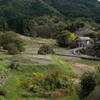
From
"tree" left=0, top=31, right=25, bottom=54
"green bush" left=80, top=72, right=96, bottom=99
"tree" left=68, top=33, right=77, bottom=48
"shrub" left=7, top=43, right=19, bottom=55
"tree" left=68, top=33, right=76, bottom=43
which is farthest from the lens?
"tree" left=68, top=33, right=76, bottom=43

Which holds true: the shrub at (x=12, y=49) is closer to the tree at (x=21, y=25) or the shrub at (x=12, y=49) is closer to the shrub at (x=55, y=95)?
the shrub at (x=55, y=95)

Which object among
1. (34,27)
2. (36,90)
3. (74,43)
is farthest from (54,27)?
(36,90)

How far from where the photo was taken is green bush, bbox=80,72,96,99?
10.4 m

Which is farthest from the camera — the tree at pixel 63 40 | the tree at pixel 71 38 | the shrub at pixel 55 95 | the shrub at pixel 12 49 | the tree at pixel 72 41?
the tree at pixel 63 40

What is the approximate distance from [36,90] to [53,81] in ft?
6.91

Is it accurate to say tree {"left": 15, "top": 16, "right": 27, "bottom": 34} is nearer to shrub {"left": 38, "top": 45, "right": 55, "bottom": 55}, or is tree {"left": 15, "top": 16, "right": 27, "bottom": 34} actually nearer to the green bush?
shrub {"left": 38, "top": 45, "right": 55, "bottom": 55}

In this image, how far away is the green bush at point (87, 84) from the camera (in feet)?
34.2

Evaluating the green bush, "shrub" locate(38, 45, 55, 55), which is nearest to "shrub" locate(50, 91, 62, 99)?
the green bush

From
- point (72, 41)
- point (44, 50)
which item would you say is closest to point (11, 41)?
point (44, 50)

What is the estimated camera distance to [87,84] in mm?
10617

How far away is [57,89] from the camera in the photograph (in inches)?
501

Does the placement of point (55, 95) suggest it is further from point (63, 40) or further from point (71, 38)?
point (63, 40)

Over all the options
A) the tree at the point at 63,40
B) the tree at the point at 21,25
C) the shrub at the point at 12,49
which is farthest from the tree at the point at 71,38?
the tree at the point at 21,25

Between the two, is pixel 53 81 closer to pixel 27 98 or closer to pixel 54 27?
pixel 27 98
